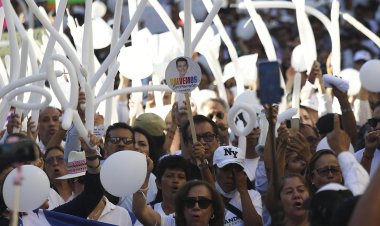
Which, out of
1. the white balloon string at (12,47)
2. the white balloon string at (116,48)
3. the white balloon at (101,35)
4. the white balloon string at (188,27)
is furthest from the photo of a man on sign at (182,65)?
the white balloon at (101,35)

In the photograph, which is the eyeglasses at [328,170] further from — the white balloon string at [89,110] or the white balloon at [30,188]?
the white balloon at [30,188]

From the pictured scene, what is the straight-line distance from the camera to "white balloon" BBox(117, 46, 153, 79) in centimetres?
1041

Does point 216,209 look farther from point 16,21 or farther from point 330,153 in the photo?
point 16,21

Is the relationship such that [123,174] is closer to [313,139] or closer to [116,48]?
[116,48]

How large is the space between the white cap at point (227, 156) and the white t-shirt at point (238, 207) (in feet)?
0.70

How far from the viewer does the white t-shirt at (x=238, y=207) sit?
7.58 m

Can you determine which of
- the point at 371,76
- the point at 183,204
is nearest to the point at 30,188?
the point at 183,204

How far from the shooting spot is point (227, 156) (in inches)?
314

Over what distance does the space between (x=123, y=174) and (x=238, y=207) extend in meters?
0.94

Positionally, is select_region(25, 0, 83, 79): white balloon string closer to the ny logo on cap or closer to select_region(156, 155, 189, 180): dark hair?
select_region(156, 155, 189, 180): dark hair

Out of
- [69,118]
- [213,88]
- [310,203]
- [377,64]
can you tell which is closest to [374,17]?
[213,88]

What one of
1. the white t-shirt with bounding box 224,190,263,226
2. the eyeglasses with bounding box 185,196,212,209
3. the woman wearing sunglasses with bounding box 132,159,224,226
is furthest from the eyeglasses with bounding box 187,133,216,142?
the eyeglasses with bounding box 185,196,212,209

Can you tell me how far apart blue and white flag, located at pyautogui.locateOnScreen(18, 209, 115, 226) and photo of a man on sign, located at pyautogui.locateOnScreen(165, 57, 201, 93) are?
1.43m

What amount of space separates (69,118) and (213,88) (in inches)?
255
